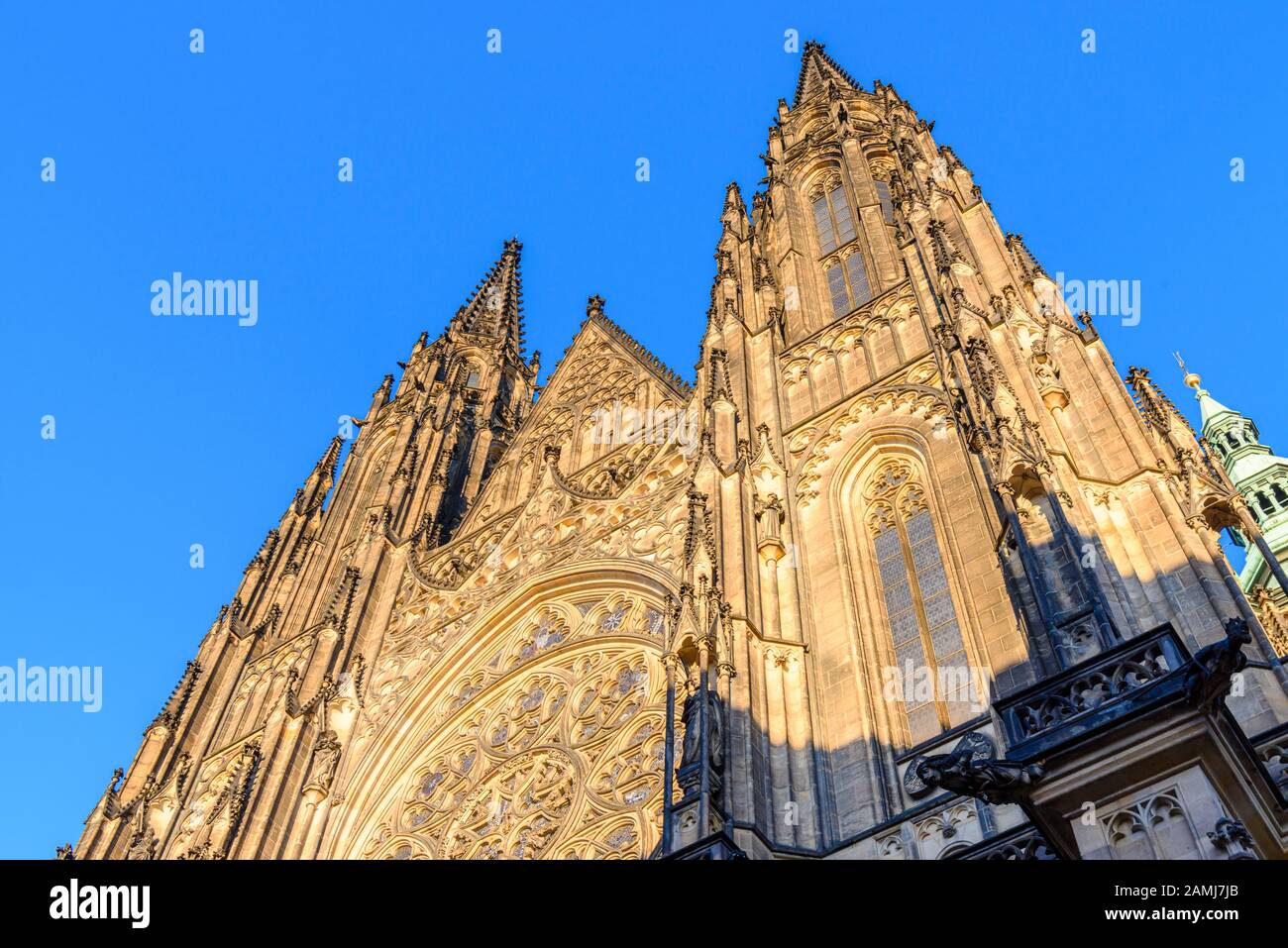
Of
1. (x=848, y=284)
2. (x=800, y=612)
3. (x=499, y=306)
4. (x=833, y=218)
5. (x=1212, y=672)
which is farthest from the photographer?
(x=499, y=306)

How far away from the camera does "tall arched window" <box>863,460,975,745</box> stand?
46.6 feet

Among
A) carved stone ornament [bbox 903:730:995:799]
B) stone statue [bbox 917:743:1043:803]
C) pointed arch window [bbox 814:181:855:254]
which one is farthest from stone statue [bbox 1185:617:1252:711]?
pointed arch window [bbox 814:181:855:254]

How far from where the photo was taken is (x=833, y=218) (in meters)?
26.3

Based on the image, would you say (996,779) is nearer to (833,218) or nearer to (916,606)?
(916,606)

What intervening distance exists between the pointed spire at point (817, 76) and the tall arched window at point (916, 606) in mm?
16765

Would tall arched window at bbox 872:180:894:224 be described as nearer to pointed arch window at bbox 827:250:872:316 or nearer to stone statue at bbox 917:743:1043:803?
pointed arch window at bbox 827:250:872:316

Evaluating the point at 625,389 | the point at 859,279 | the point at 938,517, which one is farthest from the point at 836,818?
the point at 625,389

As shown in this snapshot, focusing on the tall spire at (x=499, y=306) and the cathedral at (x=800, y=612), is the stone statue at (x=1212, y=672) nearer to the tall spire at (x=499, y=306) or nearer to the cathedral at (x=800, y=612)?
the cathedral at (x=800, y=612)

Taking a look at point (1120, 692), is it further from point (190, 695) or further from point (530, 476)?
point (190, 695)

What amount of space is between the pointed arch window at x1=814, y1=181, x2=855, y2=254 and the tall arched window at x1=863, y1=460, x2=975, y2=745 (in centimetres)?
859

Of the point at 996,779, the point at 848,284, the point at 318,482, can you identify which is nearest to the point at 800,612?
the point at 996,779

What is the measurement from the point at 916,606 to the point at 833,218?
12.7 metres

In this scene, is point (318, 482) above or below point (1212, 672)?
above
